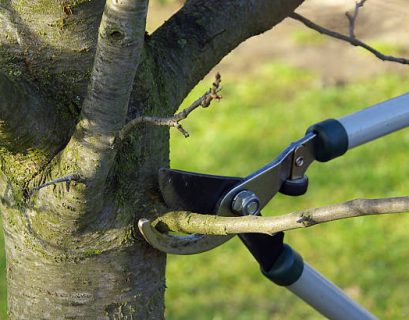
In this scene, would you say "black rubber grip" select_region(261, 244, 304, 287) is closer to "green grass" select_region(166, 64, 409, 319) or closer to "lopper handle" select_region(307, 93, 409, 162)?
"lopper handle" select_region(307, 93, 409, 162)

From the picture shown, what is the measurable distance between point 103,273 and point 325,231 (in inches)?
93.0

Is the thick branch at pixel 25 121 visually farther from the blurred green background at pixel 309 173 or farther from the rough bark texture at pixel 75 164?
the blurred green background at pixel 309 173

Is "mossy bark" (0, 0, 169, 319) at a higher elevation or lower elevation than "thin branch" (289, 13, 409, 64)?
higher

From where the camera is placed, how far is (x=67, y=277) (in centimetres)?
111

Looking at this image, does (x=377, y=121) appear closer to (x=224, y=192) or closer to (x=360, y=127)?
(x=360, y=127)

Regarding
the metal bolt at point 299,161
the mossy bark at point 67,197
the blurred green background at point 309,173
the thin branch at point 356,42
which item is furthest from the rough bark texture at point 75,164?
the blurred green background at point 309,173

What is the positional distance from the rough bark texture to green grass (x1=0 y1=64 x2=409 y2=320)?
5.95ft

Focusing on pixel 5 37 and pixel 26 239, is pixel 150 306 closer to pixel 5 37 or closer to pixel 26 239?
pixel 26 239

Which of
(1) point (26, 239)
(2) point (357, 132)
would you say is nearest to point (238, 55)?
(2) point (357, 132)

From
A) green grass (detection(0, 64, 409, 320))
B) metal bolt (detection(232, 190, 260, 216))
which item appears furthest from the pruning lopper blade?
green grass (detection(0, 64, 409, 320))

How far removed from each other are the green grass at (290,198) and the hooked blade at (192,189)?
1691 millimetres

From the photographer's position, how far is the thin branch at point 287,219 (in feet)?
2.71

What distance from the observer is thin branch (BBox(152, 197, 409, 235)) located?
83 cm

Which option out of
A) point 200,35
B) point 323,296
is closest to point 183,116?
point 200,35
